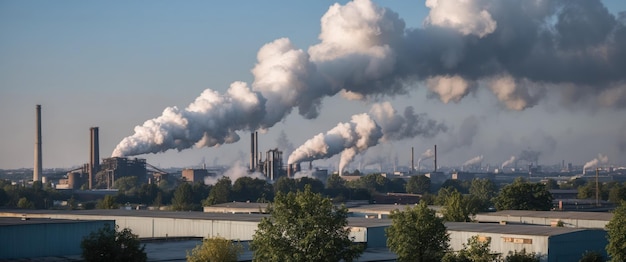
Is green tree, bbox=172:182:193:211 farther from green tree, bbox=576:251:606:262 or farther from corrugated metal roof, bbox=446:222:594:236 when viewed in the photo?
green tree, bbox=576:251:606:262

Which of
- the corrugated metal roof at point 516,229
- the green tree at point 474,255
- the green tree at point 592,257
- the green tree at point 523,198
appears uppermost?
the green tree at point 523,198

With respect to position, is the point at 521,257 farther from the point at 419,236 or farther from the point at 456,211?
the point at 456,211

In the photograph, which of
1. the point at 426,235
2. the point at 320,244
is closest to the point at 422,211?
the point at 426,235

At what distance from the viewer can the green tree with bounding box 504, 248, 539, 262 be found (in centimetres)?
5641

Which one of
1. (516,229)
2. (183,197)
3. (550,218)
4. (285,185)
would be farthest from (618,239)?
(285,185)

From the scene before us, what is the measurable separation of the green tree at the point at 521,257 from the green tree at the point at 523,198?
5811 centimetres

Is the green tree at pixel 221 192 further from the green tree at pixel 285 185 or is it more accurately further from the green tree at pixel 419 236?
the green tree at pixel 419 236

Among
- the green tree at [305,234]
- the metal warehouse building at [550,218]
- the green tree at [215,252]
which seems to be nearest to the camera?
the green tree at [305,234]

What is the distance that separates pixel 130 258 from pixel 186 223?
3319 cm

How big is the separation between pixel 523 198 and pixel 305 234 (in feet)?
245

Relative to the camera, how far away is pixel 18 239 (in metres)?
60.2

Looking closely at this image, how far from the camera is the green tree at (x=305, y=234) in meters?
48.4

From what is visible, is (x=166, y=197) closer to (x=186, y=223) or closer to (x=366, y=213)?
(x=366, y=213)

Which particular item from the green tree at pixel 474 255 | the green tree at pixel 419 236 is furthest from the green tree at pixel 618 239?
the green tree at pixel 419 236
